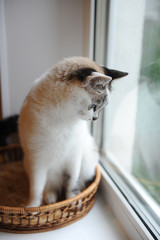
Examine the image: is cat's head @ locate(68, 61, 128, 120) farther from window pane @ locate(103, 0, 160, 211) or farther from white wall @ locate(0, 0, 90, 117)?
white wall @ locate(0, 0, 90, 117)

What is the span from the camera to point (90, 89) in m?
0.75

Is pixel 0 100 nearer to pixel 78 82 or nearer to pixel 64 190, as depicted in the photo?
pixel 64 190

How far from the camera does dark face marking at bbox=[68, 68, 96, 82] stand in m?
0.70

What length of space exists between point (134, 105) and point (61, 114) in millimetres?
501

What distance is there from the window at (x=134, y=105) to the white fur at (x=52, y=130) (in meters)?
0.25

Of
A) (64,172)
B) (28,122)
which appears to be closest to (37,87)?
(28,122)

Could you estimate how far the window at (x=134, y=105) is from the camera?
914mm

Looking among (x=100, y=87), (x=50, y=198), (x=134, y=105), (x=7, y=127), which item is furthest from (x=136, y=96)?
(x=7, y=127)

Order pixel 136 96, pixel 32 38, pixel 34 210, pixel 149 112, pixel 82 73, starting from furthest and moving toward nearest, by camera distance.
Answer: pixel 32 38 < pixel 136 96 < pixel 149 112 < pixel 34 210 < pixel 82 73

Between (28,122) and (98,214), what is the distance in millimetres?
532

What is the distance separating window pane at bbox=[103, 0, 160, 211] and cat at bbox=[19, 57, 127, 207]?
247mm

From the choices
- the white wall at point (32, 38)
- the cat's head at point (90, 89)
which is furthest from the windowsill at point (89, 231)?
the white wall at point (32, 38)

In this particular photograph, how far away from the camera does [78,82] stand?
73cm

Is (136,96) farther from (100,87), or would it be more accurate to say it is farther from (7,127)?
(7,127)
